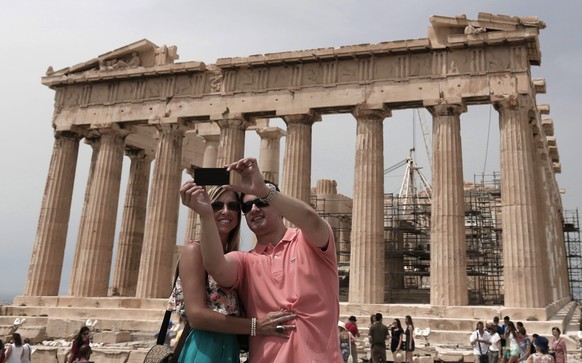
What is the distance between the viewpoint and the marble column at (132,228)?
1147 inches

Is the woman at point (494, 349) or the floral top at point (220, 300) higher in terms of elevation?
the floral top at point (220, 300)

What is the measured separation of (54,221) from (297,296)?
86.4ft

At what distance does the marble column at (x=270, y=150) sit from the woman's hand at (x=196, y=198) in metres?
25.9

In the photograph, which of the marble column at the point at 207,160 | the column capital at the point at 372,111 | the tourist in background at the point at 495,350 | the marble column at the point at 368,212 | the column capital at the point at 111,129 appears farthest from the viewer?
the marble column at the point at 207,160

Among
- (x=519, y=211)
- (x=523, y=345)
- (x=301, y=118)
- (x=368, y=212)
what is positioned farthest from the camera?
(x=301, y=118)

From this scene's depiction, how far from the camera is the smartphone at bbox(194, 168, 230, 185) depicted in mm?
3104

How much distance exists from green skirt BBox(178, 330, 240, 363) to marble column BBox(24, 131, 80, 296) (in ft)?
83.9

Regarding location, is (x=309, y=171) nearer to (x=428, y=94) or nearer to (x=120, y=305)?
(x=428, y=94)

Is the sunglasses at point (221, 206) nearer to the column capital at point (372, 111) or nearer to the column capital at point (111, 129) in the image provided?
the column capital at point (372, 111)

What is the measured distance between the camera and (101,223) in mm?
25625

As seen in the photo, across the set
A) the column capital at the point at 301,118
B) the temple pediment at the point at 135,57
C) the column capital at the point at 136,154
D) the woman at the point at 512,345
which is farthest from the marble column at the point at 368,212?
the column capital at the point at 136,154

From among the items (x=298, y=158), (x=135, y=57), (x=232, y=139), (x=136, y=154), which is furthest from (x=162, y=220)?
(x=135, y=57)

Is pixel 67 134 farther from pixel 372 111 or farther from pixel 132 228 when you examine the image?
pixel 372 111

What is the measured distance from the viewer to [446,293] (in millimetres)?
19656
